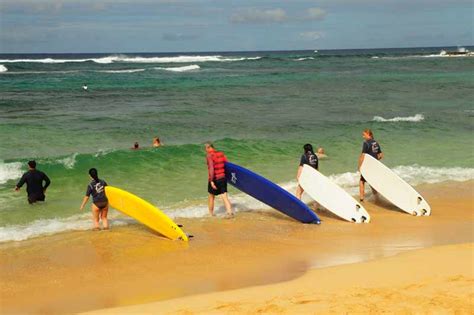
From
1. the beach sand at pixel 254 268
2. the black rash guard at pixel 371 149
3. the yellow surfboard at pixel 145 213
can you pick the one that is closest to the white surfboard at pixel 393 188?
the black rash guard at pixel 371 149

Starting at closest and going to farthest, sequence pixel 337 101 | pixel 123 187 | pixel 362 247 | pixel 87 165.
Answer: pixel 362 247
pixel 123 187
pixel 87 165
pixel 337 101

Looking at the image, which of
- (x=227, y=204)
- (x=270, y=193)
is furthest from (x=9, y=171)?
(x=270, y=193)

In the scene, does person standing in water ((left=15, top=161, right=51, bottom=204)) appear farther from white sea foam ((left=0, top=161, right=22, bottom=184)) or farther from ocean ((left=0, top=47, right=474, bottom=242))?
white sea foam ((left=0, top=161, right=22, bottom=184))

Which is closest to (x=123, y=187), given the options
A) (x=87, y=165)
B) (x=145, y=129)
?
(x=87, y=165)

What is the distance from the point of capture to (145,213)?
32.7ft

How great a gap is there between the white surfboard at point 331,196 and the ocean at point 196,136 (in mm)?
1259

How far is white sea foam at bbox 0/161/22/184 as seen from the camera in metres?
14.3

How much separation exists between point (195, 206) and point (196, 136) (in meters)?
9.67

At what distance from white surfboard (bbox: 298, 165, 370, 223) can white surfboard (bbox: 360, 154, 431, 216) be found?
111 centimetres

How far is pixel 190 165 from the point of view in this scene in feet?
51.7

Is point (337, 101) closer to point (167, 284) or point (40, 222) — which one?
point (40, 222)

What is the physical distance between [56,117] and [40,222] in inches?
609

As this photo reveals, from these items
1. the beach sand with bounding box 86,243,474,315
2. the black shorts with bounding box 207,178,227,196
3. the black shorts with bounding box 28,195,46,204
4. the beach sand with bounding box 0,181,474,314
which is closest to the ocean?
the black shorts with bounding box 28,195,46,204

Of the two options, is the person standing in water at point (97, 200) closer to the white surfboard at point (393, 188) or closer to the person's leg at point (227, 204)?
the person's leg at point (227, 204)
